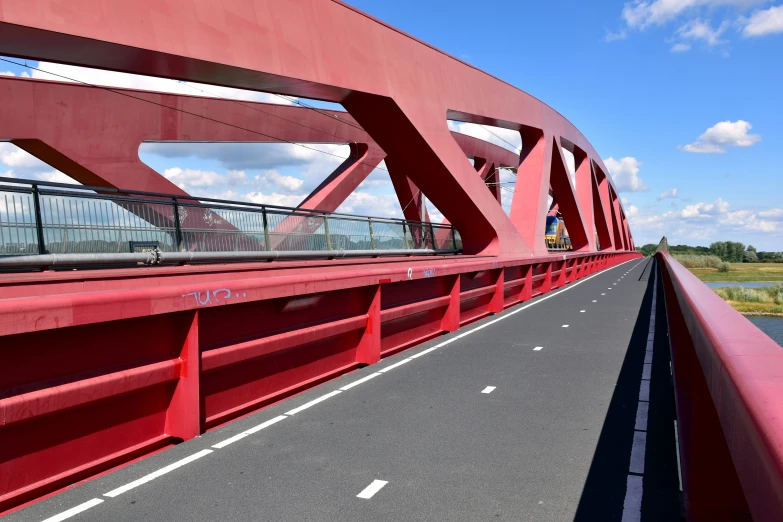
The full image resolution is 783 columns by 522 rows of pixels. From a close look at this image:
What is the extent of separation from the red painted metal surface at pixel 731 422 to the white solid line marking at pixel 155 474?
3.36 meters

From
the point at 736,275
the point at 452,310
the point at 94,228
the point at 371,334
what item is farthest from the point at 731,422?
the point at 736,275

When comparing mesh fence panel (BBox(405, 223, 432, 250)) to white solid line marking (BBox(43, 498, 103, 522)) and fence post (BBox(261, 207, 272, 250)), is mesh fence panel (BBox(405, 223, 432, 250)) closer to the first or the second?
fence post (BBox(261, 207, 272, 250))

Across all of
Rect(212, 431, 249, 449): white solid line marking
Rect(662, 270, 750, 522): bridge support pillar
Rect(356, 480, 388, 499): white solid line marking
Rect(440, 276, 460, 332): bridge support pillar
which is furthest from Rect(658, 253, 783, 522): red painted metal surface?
Rect(440, 276, 460, 332): bridge support pillar

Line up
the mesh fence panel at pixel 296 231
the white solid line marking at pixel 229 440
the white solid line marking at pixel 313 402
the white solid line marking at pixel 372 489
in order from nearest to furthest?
the white solid line marking at pixel 372 489 < the white solid line marking at pixel 229 440 < the white solid line marking at pixel 313 402 < the mesh fence panel at pixel 296 231

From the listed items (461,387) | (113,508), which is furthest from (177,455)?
(461,387)

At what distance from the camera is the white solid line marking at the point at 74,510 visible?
3.77 metres

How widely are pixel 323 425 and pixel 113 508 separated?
2096 millimetres

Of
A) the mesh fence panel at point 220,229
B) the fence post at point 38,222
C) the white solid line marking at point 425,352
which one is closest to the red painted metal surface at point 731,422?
the white solid line marking at point 425,352

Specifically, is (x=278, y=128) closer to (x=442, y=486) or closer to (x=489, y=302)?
(x=489, y=302)

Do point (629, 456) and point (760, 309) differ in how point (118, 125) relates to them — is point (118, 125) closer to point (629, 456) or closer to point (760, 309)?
point (629, 456)

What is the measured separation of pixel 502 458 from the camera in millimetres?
4867

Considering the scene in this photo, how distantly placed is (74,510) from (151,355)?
4.37ft

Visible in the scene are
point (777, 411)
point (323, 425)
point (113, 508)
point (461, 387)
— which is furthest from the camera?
point (461, 387)

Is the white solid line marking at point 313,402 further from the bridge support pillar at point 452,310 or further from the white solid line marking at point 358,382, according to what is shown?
the bridge support pillar at point 452,310
